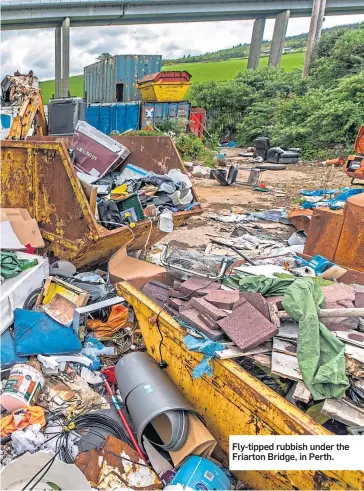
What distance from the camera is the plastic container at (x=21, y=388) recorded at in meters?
2.39

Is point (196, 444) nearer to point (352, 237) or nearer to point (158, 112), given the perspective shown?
point (352, 237)

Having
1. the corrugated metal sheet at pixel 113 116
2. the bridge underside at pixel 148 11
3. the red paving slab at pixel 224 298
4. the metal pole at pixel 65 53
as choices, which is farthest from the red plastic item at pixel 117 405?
the metal pole at pixel 65 53

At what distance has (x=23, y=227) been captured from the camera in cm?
374

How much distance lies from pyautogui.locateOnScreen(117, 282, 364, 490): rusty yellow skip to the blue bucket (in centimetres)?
15

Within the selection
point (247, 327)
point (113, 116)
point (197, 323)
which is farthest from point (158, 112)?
point (247, 327)

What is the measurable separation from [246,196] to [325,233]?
521 cm

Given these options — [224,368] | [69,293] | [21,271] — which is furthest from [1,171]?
[224,368]

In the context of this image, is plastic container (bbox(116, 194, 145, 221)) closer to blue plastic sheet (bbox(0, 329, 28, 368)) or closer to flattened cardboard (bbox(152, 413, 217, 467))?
blue plastic sheet (bbox(0, 329, 28, 368))

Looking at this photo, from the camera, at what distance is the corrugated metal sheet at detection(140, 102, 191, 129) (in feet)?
49.3

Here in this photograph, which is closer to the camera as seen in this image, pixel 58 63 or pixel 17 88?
pixel 17 88

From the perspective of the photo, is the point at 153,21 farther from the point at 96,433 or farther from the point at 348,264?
the point at 96,433

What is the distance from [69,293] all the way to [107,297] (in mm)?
351

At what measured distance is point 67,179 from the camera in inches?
138

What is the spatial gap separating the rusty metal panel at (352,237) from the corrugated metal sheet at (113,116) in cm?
1249
